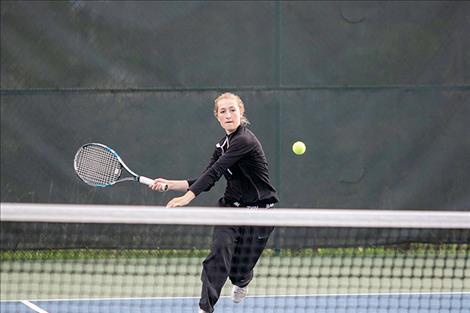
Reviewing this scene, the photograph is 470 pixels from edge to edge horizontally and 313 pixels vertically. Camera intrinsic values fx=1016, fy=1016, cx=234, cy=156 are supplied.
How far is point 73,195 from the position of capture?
780 cm

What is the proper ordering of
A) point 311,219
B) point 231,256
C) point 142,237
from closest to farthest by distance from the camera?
point 311,219
point 231,256
point 142,237

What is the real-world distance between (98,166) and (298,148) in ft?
7.71

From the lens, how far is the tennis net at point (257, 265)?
5.54 metres

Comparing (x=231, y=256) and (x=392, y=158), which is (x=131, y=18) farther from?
(x=231, y=256)

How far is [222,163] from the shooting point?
17.2 ft

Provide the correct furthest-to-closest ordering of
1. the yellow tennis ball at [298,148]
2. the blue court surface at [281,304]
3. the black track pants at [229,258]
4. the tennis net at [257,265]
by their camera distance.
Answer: the yellow tennis ball at [298,148], the blue court surface at [281,304], the tennis net at [257,265], the black track pants at [229,258]

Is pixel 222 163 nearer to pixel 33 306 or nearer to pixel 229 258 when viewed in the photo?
pixel 229 258

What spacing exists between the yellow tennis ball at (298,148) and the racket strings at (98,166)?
90.5 inches

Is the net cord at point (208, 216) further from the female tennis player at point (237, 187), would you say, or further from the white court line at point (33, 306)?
the white court line at point (33, 306)

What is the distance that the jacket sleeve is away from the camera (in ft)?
17.0

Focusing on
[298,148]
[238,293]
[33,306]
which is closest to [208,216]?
[238,293]

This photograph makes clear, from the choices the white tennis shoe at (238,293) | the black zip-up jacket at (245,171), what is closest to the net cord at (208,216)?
the black zip-up jacket at (245,171)

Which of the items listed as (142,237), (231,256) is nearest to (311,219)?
(231,256)

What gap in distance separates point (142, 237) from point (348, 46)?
7.24 feet
